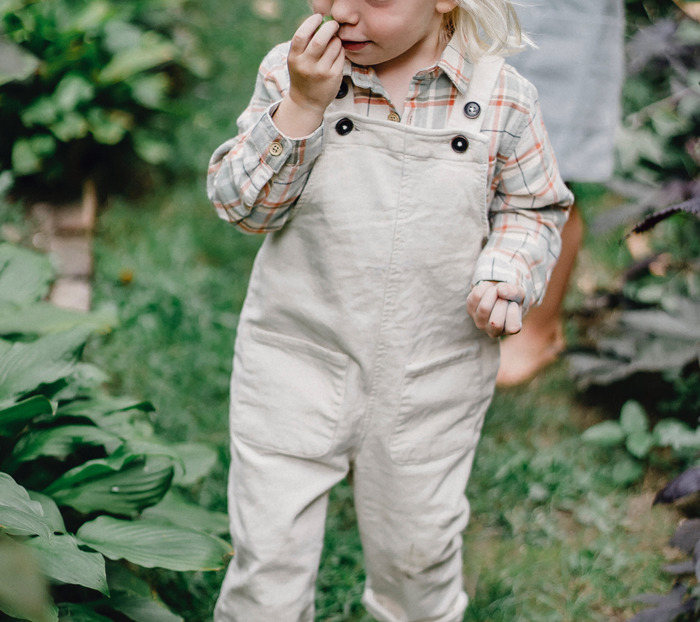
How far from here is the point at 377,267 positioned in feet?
5.14

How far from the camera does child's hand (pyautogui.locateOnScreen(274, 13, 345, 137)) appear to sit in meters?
1.38

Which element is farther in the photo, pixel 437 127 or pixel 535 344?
pixel 535 344

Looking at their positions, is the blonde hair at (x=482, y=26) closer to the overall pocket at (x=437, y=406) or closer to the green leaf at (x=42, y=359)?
the overall pocket at (x=437, y=406)

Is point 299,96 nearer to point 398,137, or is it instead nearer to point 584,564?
point 398,137

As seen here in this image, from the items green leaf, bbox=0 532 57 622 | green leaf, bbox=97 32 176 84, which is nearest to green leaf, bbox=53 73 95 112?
green leaf, bbox=97 32 176 84

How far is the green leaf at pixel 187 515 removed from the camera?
2072mm

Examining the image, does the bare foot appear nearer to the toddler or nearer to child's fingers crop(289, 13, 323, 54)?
the toddler

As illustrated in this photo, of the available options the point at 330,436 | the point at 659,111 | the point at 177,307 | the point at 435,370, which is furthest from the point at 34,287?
the point at 659,111

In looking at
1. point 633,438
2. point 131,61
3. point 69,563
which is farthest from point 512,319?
point 131,61

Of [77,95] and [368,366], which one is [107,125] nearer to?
[77,95]

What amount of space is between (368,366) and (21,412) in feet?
2.60

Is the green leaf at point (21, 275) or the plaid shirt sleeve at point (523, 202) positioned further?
the green leaf at point (21, 275)

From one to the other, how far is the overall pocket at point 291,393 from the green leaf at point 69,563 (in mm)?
390

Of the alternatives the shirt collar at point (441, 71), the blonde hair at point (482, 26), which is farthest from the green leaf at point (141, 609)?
the blonde hair at point (482, 26)
